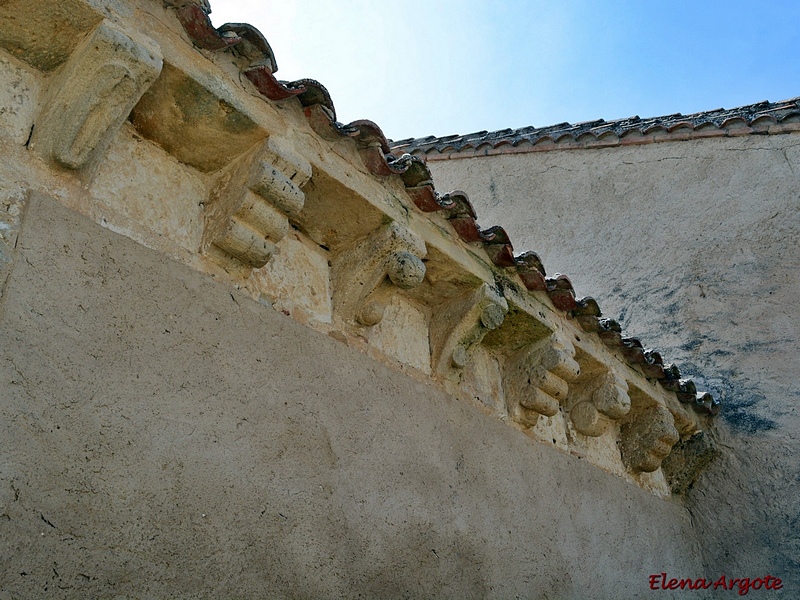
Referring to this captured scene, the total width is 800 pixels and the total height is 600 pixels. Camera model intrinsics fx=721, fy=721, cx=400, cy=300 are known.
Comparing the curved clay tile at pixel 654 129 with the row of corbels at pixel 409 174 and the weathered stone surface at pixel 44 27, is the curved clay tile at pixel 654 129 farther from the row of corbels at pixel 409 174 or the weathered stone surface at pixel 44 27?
the weathered stone surface at pixel 44 27

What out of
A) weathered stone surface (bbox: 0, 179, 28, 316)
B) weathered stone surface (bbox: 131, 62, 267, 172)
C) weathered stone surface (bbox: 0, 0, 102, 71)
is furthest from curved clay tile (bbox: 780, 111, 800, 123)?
weathered stone surface (bbox: 0, 179, 28, 316)

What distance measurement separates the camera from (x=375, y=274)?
2936 mm

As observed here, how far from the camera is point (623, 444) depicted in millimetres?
4430

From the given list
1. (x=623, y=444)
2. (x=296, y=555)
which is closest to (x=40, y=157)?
(x=296, y=555)

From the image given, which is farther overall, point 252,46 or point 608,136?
point 608,136

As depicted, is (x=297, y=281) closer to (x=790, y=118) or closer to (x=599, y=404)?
(x=599, y=404)

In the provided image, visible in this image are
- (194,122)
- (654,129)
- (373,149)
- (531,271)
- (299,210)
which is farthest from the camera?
(654,129)

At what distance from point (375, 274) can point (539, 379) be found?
1.18 m

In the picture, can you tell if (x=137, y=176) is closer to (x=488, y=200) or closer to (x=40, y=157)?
(x=40, y=157)

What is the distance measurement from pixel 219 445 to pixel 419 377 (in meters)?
1.19

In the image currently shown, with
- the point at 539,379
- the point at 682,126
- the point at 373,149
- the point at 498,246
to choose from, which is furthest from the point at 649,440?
the point at 682,126

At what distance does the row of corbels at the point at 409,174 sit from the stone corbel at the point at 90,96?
34cm

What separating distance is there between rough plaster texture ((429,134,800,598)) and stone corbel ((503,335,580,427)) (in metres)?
1.61

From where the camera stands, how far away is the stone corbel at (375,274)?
2916 millimetres
